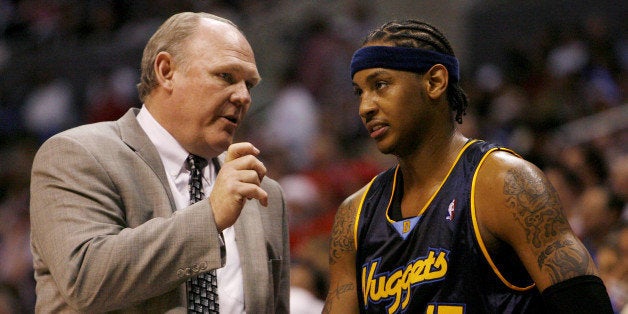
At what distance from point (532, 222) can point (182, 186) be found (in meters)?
1.17

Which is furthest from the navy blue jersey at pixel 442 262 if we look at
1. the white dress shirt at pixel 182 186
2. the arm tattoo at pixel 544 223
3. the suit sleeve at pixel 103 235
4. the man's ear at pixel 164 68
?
the man's ear at pixel 164 68

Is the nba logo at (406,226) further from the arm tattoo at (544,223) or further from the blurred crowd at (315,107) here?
the blurred crowd at (315,107)

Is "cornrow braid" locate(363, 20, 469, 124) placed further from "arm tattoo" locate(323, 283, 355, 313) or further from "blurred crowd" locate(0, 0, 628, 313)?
"blurred crowd" locate(0, 0, 628, 313)

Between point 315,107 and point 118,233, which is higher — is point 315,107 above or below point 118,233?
above

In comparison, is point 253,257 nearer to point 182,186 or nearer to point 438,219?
point 182,186

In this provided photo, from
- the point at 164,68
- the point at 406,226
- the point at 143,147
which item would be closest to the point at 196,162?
the point at 143,147

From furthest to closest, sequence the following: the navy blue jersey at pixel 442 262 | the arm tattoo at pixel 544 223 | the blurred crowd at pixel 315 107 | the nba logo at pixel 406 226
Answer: the blurred crowd at pixel 315 107, the nba logo at pixel 406 226, the navy blue jersey at pixel 442 262, the arm tattoo at pixel 544 223

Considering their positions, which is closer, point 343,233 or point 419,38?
point 419,38

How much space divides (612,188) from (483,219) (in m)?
2.77

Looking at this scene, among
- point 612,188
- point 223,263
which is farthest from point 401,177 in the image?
point 612,188

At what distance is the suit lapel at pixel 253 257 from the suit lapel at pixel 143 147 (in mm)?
292

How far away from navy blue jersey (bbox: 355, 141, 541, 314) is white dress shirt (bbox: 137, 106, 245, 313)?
404 mm

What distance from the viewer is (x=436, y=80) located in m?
2.86

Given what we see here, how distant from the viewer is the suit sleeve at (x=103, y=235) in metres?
2.61
